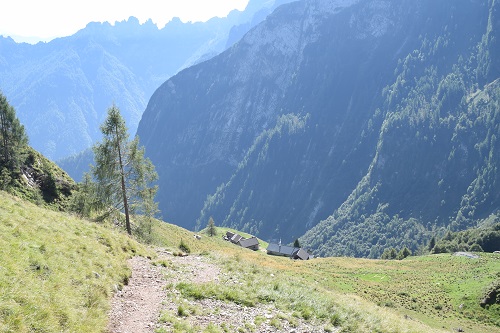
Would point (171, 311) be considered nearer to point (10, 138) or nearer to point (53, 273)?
point (53, 273)

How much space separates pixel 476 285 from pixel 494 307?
9032 millimetres

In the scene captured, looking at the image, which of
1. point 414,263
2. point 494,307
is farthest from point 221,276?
point 414,263

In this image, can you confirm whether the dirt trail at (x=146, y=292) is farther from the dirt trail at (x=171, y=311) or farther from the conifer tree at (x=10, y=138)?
the conifer tree at (x=10, y=138)

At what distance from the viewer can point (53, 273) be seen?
14711 millimetres

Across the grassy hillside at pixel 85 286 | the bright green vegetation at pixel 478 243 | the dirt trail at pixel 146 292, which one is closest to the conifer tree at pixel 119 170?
the grassy hillside at pixel 85 286

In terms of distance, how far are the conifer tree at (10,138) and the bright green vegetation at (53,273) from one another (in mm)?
33319

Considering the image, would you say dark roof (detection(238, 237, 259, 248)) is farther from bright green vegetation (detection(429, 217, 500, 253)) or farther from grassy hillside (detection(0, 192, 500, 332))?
grassy hillside (detection(0, 192, 500, 332))

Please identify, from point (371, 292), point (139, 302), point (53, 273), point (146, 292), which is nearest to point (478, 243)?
point (371, 292)

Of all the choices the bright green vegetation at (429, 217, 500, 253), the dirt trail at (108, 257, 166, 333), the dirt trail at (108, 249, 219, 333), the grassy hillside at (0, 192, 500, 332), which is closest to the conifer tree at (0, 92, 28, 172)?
the grassy hillside at (0, 192, 500, 332)

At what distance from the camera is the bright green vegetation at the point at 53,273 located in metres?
11.3

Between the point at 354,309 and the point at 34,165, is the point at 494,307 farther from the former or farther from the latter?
the point at 34,165

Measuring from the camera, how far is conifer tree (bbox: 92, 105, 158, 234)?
3550 centimetres

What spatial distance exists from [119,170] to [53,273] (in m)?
22.4

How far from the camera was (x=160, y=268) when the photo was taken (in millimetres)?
22891
